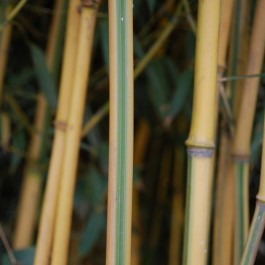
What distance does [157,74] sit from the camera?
70 cm

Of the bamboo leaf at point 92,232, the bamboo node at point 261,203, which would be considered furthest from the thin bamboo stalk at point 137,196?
the bamboo node at point 261,203

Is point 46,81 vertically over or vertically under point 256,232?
over

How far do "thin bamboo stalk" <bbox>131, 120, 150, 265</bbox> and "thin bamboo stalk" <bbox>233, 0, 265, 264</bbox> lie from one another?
0.34 metres

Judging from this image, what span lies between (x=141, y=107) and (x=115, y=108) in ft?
1.53

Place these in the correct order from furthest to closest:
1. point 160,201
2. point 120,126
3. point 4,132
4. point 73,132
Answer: point 160,201
point 4,132
point 73,132
point 120,126

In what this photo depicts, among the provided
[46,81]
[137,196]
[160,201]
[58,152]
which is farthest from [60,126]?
[160,201]

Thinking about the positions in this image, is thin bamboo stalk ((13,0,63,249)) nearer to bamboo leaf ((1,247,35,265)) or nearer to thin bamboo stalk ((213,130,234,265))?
bamboo leaf ((1,247,35,265))

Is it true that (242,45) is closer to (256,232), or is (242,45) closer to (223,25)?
(223,25)

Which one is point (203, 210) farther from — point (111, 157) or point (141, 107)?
point (141, 107)

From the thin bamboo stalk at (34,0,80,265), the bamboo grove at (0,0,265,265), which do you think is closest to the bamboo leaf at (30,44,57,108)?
the bamboo grove at (0,0,265,265)

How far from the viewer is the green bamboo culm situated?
0.36 meters

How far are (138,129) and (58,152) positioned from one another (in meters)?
0.41

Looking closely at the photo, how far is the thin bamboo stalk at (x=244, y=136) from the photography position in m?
0.47

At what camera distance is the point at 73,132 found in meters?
0.48
